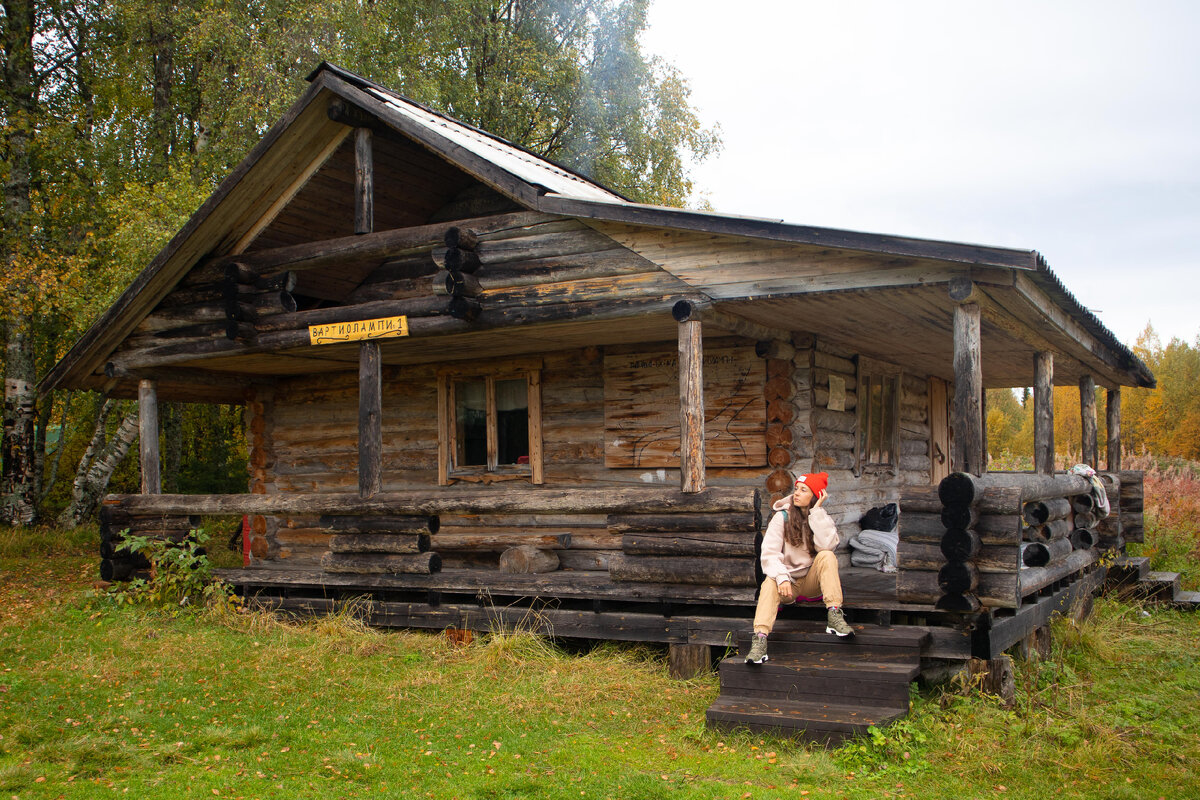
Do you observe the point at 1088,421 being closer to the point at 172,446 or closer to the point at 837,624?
the point at 837,624

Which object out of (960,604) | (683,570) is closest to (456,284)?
(683,570)

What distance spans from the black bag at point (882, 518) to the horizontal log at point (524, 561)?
13.2 feet

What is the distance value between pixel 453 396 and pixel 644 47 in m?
18.8

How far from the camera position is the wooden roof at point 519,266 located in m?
7.78

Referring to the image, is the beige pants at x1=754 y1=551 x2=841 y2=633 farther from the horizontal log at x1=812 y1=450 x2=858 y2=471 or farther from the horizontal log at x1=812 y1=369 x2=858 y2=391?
the horizontal log at x1=812 y1=369 x2=858 y2=391

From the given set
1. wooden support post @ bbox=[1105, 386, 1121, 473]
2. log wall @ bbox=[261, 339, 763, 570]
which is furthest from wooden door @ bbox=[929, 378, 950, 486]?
log wall @ bbox=[261, 339, 763, 570]

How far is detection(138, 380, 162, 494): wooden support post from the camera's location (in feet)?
37.7

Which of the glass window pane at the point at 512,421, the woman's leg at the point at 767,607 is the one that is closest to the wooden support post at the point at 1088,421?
the glass window pane at the point at 512,421

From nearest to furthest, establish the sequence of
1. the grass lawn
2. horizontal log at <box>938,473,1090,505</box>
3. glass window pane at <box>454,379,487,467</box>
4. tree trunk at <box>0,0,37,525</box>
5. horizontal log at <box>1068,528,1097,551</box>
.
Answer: the grass lawn < horizontal log at <box>938,473,1090,505</box> < horizontal log at <box>1068,528,1097,551</box> < glass window pane at <box>454,379,487,467</box> < tree trunk at <box>0,0,37,525</box>

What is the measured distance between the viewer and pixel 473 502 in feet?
30.5

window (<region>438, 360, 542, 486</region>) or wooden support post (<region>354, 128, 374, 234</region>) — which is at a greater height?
wooden support post (<region>354, 128, 374, 234</region>)

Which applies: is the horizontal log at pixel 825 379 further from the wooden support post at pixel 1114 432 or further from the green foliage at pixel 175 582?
the green foliage at pixel 175 582

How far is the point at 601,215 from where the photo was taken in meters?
8.40

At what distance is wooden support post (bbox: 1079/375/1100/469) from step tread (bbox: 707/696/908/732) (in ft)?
28.8
